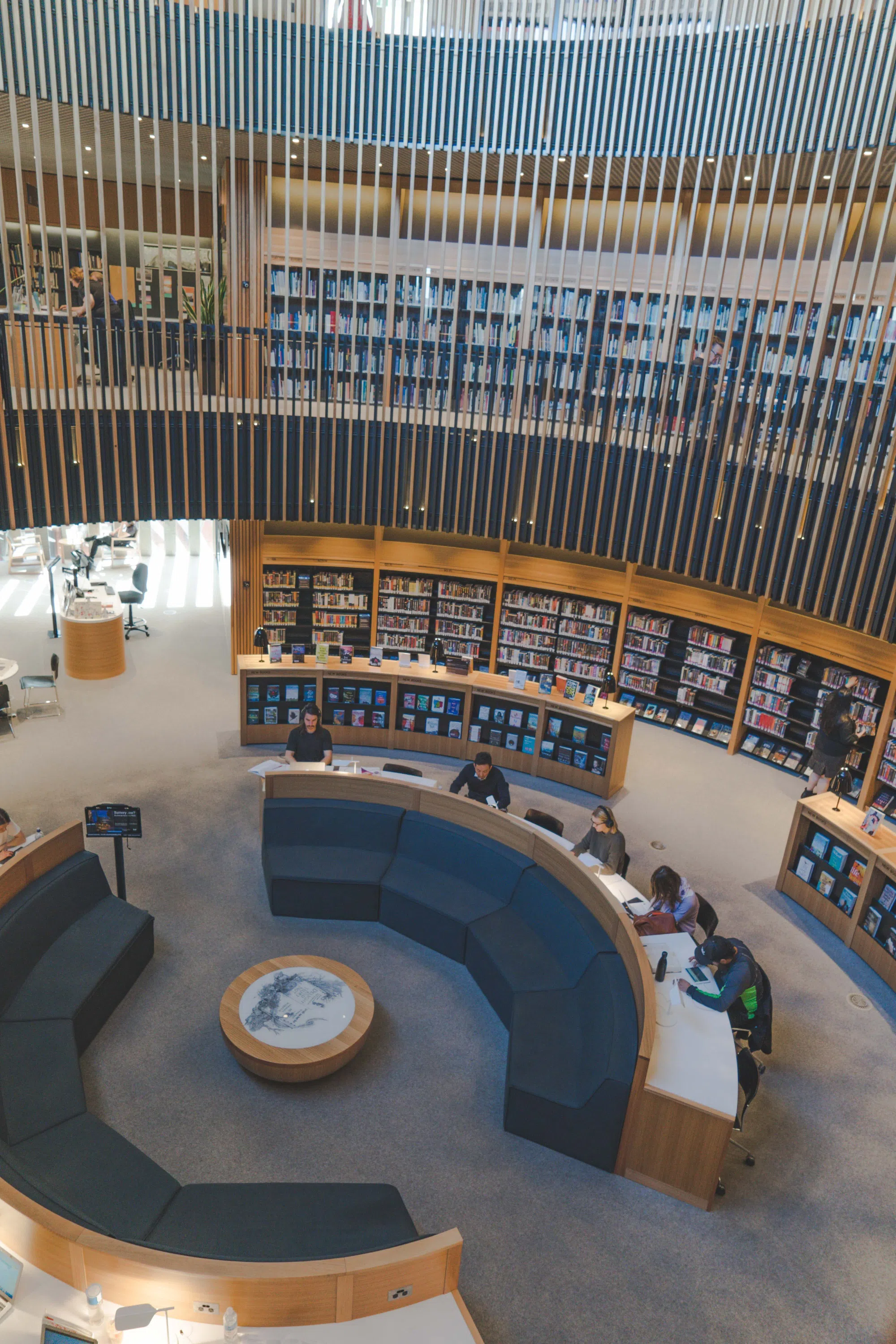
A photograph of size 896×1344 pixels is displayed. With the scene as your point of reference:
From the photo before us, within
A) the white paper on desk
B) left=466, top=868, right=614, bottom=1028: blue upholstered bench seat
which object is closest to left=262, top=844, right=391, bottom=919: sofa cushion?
the white paper on desk

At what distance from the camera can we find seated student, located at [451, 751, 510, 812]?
7.42 meters

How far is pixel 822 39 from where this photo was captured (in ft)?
23.9

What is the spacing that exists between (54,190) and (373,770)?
342 inches

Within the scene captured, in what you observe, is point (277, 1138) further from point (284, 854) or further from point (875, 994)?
point (875, 994)

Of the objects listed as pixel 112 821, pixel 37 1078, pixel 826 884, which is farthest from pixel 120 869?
pixel 826 884

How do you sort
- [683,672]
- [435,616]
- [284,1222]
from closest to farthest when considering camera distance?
1. [284,1222]
2. [683,672]
3. [435,616]

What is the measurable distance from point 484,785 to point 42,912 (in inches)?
138

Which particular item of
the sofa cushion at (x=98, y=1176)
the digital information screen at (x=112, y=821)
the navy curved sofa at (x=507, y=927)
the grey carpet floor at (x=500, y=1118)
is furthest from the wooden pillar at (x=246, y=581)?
the sofa cushion at (x=98, y=1176)

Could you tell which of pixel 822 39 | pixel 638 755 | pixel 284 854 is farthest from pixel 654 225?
pixel 284 854

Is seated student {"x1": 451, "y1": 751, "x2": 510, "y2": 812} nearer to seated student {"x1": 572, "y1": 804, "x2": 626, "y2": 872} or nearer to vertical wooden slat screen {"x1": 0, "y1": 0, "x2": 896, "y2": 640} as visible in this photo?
seated student {"x1": 572, "y1": 804, "x2": 626, "y2": 872}

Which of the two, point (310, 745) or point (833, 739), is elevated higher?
point (833, 739)

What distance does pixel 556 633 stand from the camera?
36.3ft

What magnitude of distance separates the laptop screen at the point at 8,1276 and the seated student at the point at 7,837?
3.16m

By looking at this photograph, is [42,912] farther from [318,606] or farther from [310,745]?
[318,606]
